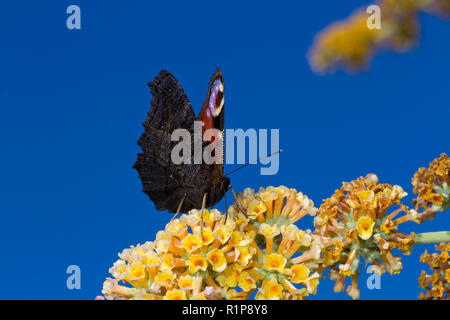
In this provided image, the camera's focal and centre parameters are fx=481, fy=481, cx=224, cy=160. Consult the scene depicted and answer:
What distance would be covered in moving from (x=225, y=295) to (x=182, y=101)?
1.03 meters

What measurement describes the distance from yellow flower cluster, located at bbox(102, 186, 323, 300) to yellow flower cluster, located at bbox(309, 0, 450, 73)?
2.50m

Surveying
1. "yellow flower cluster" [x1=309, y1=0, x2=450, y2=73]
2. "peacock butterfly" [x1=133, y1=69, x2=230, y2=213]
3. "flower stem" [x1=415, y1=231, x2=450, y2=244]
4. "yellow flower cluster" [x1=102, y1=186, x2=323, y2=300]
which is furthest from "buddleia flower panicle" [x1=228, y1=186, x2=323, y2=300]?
"yellow flower cluster" [x1=309, y1=0, x2=450, y2=73]

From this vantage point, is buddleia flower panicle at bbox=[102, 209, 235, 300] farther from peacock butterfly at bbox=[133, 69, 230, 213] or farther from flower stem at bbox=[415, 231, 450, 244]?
flower stem at bbox=[415, 231, 450, 244]

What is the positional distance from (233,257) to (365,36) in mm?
3118

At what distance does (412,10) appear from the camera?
4.28m

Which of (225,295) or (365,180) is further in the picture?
(365,180)

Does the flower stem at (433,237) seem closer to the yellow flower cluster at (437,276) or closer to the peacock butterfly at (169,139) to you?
the yellow flower cluster at (437,276)

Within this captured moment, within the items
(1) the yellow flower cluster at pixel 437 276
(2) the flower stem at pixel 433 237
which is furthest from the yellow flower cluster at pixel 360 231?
(1) the yellow flower cluster at pixel 437 276

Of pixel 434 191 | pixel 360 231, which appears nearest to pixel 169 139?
pixel 360 231

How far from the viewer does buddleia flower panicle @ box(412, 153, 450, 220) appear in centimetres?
240

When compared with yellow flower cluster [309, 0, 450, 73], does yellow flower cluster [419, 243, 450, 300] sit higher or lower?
lower

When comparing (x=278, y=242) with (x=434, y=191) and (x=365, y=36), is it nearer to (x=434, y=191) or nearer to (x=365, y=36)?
(x=434, y=191)
